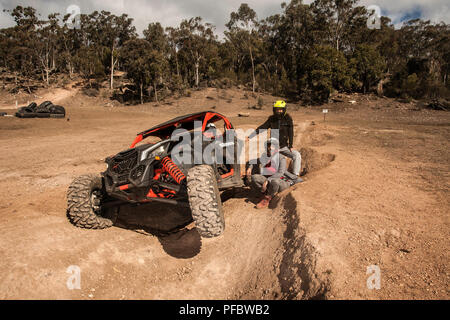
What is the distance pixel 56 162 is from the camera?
9.66 m

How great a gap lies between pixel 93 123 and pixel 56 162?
44.7 ft

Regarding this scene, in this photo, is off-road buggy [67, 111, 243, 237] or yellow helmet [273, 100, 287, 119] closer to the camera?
off-road buggy [67, 111, 243, 237]

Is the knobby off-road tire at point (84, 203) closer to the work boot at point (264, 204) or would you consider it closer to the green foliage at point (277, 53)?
the work boot at point (264, 204)

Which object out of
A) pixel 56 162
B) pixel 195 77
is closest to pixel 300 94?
pixel 195 77

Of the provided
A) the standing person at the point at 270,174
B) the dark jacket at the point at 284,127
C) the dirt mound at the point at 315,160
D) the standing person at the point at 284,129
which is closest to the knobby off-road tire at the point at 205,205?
the standing person at the point at 270,174

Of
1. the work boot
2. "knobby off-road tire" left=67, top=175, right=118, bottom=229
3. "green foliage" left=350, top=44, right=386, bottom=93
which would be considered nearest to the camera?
"knobby off-road tire" left=67, top=175, right=118, bottom=229

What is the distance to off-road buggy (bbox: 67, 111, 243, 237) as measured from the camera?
12.1 feet

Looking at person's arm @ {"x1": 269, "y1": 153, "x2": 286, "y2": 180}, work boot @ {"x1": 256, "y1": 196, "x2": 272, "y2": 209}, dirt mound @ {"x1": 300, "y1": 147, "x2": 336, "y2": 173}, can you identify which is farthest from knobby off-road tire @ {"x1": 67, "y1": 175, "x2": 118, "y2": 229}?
dirt mound @ {"x1": 300, "y1": 147, "x2": 336, "y2": 173}

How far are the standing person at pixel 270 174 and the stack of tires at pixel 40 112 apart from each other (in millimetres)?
22139

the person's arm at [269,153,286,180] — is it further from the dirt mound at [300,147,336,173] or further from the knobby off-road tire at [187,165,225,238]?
the knobby off-road tire at [187,165,225,238]

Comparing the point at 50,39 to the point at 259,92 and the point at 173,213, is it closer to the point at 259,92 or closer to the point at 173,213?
the point at 259,92

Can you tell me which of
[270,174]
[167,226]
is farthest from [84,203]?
[270,174]

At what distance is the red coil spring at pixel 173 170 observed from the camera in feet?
13.3

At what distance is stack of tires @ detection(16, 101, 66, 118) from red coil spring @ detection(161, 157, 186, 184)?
74.0 ft
